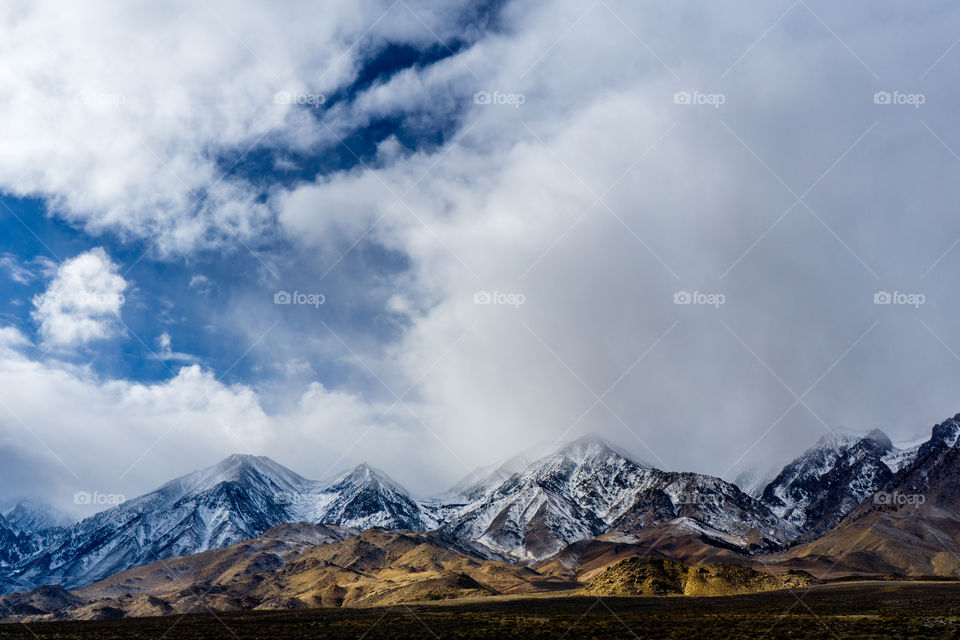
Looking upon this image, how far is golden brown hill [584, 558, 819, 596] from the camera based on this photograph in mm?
146000

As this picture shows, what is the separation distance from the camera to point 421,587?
16812 centimetres

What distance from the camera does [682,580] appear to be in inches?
6117

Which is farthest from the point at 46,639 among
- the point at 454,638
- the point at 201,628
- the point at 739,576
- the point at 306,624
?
the point at 739,576

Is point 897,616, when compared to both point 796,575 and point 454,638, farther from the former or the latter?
point 796,575

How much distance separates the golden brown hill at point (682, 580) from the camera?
14600 cm

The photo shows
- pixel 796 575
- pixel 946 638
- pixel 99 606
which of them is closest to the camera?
pixel 946 638

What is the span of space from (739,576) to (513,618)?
92.6 m

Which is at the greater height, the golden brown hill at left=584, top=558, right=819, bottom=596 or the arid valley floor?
the arid valley floor

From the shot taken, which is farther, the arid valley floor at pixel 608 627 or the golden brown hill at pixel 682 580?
the golden brown hill at pixel 682 580

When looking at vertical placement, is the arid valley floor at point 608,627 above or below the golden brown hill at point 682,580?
above

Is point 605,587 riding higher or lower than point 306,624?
lower

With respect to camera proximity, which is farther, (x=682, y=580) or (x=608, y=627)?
(x=682, y=580)

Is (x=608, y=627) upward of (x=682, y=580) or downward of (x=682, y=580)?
upward

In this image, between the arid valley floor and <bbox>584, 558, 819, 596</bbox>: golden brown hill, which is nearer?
the arid valley floor
